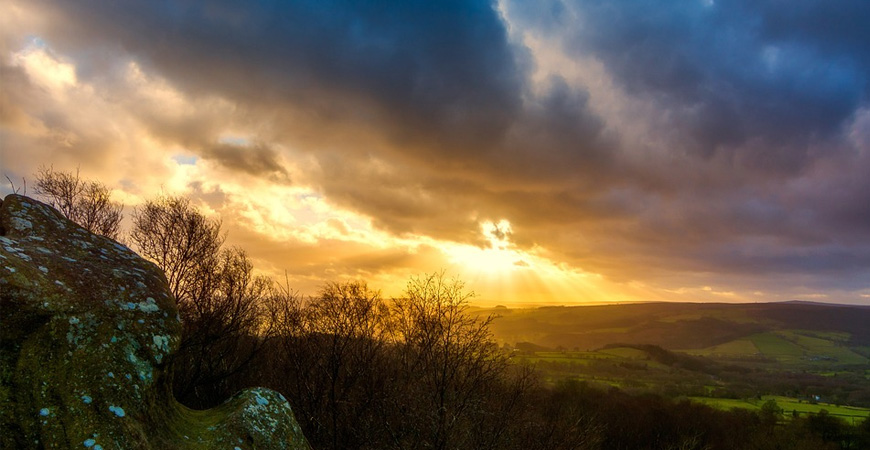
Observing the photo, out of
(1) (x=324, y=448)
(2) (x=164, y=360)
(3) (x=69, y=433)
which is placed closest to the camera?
(3) (x=69, y=433)

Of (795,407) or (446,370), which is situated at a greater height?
(446,370)

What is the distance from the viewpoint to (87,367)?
229 inches

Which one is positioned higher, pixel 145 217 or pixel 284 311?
pixel 145 217

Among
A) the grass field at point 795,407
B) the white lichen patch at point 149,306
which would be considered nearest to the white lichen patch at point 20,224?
the white lichen patch at point 149,306

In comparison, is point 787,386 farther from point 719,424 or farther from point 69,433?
point 69,433

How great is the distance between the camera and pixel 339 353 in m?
23.5

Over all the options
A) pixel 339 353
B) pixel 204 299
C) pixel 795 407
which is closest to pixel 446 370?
pixel 339 353

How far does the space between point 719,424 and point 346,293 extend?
73.9m

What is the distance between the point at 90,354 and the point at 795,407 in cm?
12417

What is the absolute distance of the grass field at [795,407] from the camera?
81.1 metres

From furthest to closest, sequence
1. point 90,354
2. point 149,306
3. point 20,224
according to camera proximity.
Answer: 1. point 20,224
2. point 149,306
3. point 90,354

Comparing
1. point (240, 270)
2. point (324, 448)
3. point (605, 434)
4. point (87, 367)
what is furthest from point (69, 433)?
point (605, 434)

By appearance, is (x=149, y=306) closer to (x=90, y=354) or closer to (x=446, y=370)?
(x=90, y=354)

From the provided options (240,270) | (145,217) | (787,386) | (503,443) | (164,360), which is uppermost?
(145,217)
